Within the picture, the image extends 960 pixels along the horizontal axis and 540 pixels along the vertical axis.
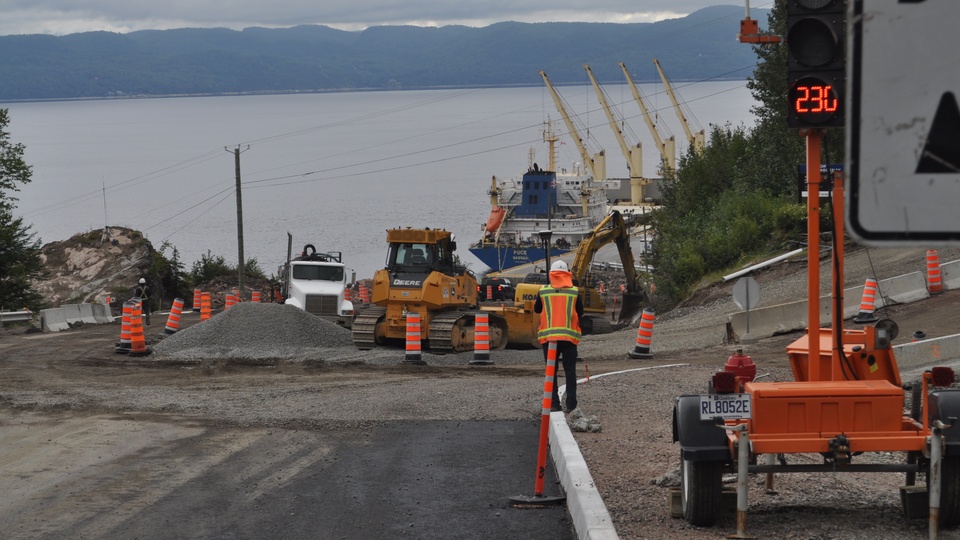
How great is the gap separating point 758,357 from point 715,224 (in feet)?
63.8

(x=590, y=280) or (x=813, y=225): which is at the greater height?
(x=813, y=225)

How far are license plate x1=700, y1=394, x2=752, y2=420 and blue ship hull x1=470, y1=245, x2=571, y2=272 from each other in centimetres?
7960

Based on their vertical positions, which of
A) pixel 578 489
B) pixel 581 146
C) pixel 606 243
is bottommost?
pixel 578 489

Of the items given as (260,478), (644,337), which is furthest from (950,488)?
(644,337)

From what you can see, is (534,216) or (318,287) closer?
(318,287)

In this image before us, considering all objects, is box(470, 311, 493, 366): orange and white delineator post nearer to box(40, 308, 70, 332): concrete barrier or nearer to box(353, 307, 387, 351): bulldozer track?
box(353, 307, 387, 351): bulldozer track

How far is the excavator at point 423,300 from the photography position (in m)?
27.2

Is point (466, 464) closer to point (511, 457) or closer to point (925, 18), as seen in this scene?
point (511, 457)

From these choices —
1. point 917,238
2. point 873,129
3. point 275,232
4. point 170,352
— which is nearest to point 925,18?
point 873,129

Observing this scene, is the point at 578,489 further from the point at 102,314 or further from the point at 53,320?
the point at 102,314

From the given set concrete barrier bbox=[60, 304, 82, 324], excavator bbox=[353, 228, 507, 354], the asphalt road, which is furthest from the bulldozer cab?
concrete barrier bbox=[60, 304, 82, 324]

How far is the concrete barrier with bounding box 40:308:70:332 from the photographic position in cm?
3656

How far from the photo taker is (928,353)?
17453 millimetres

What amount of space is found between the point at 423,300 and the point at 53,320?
15.5 meters
